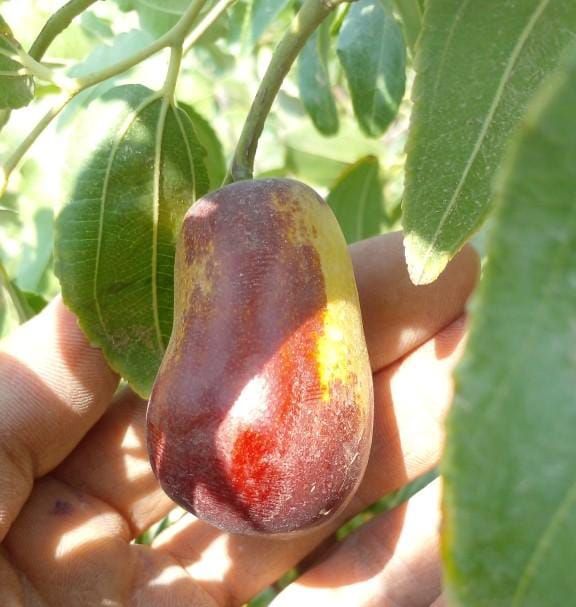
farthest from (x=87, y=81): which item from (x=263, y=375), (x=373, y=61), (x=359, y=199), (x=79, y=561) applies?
(x=79, y=561)

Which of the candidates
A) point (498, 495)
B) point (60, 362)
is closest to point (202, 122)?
point (60, 362)

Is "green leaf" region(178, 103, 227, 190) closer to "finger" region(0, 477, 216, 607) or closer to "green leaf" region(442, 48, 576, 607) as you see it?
"finger" region(0, 477, 216, 607)

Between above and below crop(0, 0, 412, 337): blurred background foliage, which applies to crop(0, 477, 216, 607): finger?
below

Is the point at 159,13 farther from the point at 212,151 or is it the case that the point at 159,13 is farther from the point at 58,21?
the point at 58,21

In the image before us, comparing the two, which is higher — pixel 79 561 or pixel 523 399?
pixel 523 399

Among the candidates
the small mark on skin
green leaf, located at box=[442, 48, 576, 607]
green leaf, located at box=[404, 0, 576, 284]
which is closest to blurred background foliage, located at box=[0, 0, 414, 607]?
the small mark on skin

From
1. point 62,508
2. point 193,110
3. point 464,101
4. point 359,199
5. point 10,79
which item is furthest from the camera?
point 359,199

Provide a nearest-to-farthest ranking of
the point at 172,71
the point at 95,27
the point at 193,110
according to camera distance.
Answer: the point at 172,71 → the point at 193,110 → the point at 95,27

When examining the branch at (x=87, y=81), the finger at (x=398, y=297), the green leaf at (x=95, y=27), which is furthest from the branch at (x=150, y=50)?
the green leaf at (x=95, y=27)
